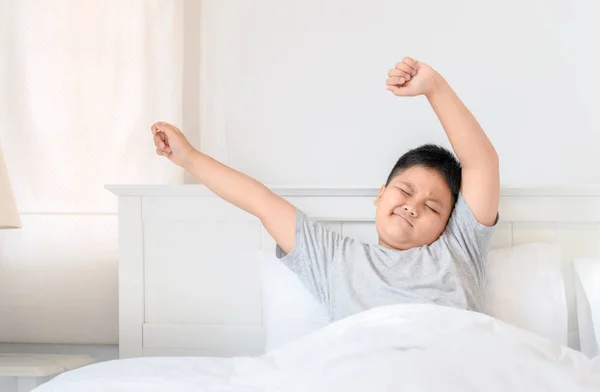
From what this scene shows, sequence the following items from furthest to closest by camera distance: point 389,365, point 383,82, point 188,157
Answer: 1. point 383,82
2. point 188,157
3. point 389,365

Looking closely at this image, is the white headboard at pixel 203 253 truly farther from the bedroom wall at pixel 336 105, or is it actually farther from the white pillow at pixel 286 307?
the bedroom wall at pixel 336 105

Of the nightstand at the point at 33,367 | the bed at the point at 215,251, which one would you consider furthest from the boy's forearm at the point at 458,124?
the nightstand at the point at 33,367

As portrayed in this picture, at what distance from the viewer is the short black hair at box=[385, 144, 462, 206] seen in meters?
1.52

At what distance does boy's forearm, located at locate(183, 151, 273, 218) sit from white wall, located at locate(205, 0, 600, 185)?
334 millimetres

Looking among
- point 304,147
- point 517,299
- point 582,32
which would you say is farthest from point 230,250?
point 582,32

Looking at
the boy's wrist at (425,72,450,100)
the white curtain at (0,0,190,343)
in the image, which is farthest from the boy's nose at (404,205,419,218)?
the white curtain at (0,0,190,343)

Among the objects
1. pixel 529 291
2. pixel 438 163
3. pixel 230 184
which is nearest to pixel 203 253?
pixel 230 184

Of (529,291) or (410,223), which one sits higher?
(410,223)

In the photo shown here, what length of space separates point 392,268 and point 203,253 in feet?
1.56

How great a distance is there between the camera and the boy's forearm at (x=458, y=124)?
1.42 m

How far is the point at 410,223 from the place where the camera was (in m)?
1.48

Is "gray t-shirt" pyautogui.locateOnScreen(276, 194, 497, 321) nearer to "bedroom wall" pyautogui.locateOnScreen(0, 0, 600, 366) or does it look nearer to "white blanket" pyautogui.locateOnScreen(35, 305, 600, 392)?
"white blanket" pyautogui.locateOnScreen(35, 305, 600, 392)

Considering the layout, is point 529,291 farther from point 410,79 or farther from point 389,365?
point 389,365

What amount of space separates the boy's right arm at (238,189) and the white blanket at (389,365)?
1.05ft
